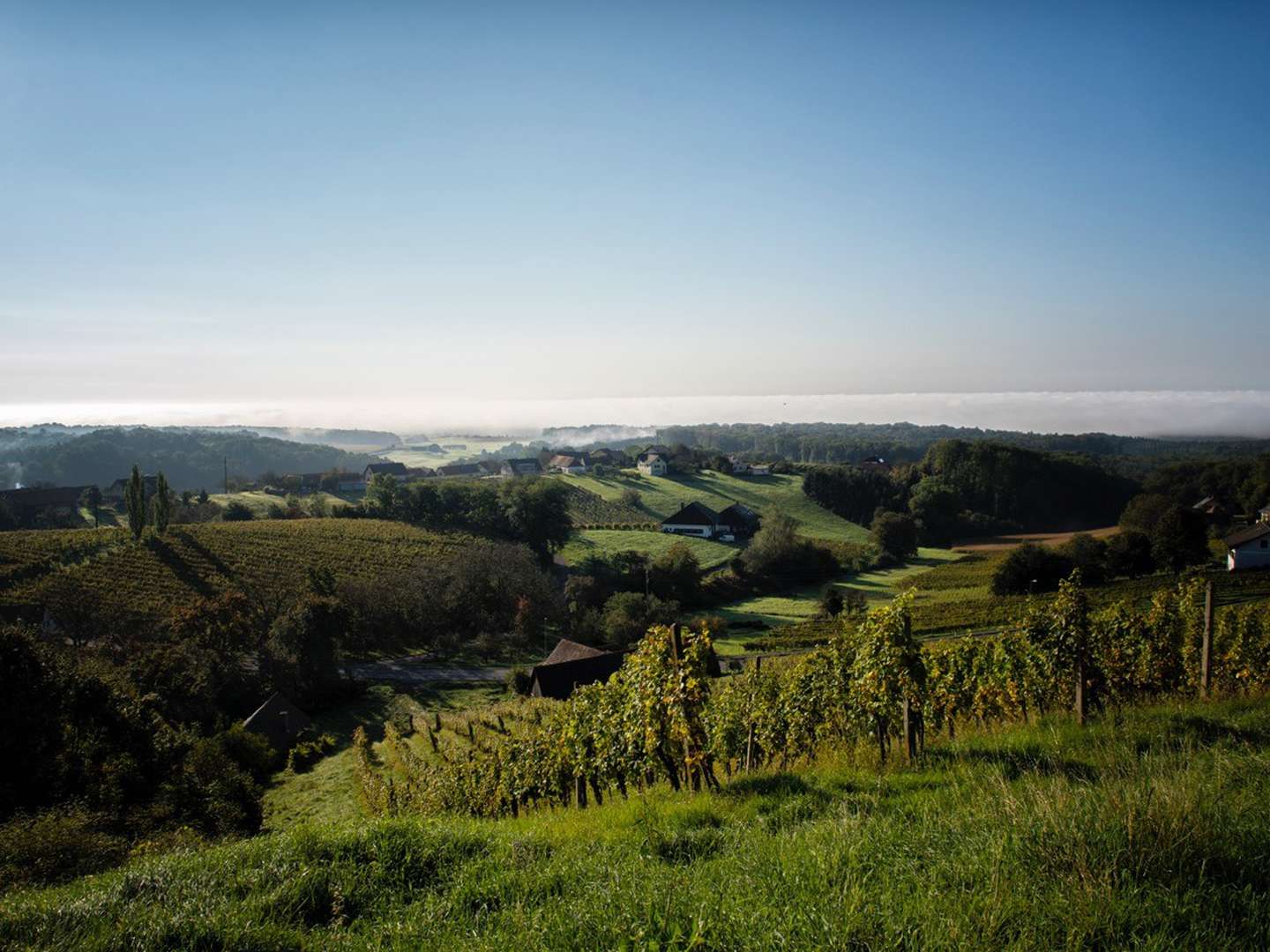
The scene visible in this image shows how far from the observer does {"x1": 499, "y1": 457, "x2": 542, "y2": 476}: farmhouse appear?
12250 centimetres

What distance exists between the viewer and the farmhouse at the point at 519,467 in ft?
402

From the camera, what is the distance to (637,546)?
62.5m

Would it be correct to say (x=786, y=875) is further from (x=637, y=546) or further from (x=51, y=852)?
(x=637, y=546)

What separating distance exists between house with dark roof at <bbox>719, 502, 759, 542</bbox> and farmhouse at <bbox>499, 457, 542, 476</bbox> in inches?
2093

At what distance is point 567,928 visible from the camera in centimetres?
380

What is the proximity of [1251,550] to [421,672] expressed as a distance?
174 feet

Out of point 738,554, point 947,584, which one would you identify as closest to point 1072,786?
point 947,584

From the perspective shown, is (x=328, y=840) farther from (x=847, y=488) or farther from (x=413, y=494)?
(x=847, y=488)

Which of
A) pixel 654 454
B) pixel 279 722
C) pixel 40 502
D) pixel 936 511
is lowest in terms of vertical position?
pixel 279 722


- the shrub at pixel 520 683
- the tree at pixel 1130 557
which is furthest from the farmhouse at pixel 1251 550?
the shrub at pixel 520 683

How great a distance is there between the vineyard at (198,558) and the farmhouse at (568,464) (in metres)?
44.4

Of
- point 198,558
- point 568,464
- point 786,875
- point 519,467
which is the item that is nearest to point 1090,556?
point 786,875

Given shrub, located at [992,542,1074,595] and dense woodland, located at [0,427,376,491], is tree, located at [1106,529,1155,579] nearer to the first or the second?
shrub, located at [992,542,1074,595]

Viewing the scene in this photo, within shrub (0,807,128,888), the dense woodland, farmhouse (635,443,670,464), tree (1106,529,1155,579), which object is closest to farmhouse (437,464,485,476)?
farmhouse (635,443,670,464)
